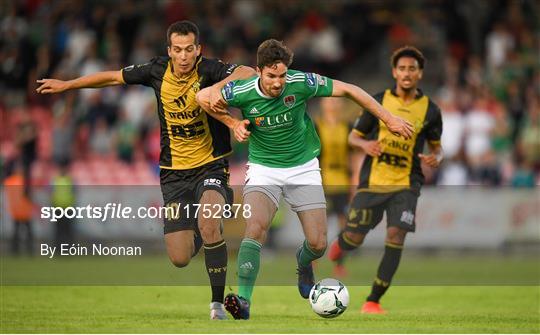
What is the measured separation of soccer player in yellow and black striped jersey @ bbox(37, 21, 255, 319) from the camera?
1143cm

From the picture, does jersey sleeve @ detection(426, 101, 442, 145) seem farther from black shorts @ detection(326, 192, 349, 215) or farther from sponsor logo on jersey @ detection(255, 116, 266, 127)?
black shorts @ detection(326, 192, 349, 215)

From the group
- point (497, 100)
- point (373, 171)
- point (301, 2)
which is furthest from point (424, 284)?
point (301, 2)

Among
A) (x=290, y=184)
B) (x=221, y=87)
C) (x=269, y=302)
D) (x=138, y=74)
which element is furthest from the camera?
(x=269, y=302)

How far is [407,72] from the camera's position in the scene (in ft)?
42.5

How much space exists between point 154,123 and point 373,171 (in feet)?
38.8

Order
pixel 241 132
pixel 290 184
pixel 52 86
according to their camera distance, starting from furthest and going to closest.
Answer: pixel 52 86, pixel 290 184, pixel 241 132

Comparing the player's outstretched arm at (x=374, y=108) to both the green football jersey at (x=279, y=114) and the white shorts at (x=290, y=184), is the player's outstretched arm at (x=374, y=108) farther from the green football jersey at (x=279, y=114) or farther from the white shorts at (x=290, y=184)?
the white shorts at (x=290, y=184)

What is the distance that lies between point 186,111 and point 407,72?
2647 millimetres

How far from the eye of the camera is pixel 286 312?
12281 millimetres

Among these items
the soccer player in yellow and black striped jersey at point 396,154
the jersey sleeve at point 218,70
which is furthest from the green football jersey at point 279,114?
the soccer player in yellow and black striped jersey at point 396,154

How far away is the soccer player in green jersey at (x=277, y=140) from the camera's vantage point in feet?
35.3

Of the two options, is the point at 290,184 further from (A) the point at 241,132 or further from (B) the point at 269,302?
(B) the point at 269,302

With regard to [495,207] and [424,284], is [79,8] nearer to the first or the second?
[495,207]

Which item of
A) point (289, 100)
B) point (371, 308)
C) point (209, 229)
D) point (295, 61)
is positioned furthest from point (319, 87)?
point (295, 61)
